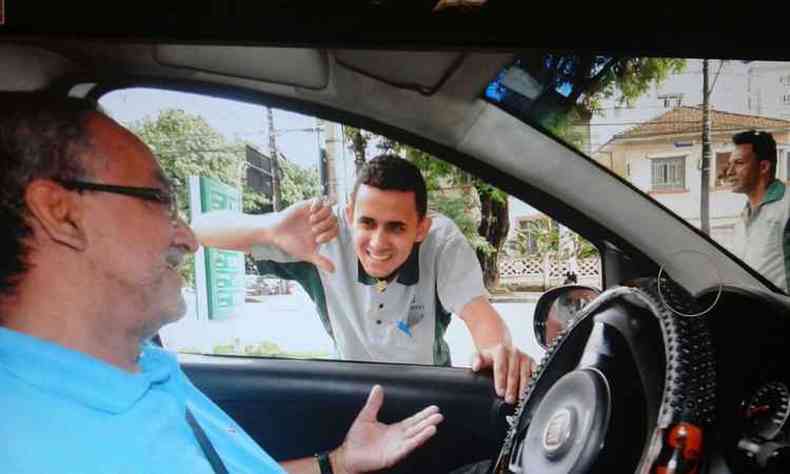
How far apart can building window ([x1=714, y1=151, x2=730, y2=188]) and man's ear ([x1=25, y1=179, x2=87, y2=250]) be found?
1192mm

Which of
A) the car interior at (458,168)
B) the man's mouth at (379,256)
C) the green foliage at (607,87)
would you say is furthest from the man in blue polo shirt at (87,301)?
the green foliage at (607,87)

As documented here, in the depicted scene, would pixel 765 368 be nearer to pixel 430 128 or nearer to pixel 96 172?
pixel 430 128

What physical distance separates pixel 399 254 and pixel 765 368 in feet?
2.12

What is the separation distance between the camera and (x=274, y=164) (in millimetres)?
1172

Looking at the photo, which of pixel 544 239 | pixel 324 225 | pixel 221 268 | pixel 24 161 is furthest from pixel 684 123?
pixel 24 161

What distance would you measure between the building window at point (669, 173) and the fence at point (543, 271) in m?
0.20

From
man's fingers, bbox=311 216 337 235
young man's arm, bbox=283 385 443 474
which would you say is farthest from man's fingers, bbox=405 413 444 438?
man's fingers, bbox=311 216 337 235

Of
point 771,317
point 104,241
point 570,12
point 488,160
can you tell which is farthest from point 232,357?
point 570,12

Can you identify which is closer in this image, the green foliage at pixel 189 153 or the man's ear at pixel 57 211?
the man's ear at pixel 57 211

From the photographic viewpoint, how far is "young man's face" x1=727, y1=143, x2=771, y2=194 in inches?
50.6

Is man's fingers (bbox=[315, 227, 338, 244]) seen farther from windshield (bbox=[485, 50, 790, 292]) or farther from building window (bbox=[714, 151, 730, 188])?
building window (bbox=[714, 151, 730, 188])

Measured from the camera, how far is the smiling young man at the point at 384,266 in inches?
46.8

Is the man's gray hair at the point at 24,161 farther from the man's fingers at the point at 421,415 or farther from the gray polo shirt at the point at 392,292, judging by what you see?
the man's fingers at the point at 421,415

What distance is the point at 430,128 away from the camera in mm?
1213
